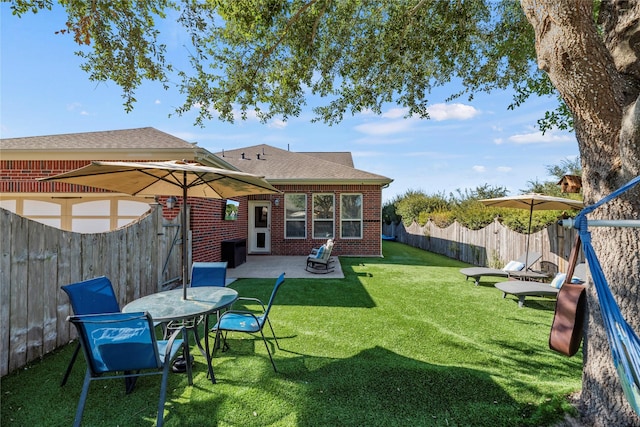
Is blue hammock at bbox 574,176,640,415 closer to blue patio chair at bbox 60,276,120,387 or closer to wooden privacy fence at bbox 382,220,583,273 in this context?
blue patio chair at bbox 60,276,120,387

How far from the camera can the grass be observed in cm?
265

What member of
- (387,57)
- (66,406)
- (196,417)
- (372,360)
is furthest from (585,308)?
(387,57)

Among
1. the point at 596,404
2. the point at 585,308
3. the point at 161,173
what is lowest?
the point at 596,404

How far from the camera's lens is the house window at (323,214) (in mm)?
12859

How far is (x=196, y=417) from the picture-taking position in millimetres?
2645

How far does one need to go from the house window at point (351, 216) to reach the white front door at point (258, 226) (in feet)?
11.0

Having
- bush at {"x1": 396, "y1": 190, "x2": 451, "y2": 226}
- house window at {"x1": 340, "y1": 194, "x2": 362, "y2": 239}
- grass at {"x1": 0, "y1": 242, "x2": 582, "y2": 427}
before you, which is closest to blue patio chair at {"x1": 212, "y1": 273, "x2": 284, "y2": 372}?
grass at {"x1": 0, "y1": 242, "x2": 582, "y2": 427}

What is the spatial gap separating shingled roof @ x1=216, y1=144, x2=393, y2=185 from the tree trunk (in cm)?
968

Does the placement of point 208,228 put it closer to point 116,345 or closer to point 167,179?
point 167,179

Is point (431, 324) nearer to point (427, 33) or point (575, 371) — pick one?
point (575, 371)

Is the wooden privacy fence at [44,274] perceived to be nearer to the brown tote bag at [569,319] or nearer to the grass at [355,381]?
the grass at [355,381]

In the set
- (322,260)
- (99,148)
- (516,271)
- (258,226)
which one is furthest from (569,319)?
(258,226)

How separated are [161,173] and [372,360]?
3681 mm

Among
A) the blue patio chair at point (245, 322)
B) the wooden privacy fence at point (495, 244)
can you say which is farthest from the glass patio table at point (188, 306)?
the wooden privacy fence at point (495, 244)
